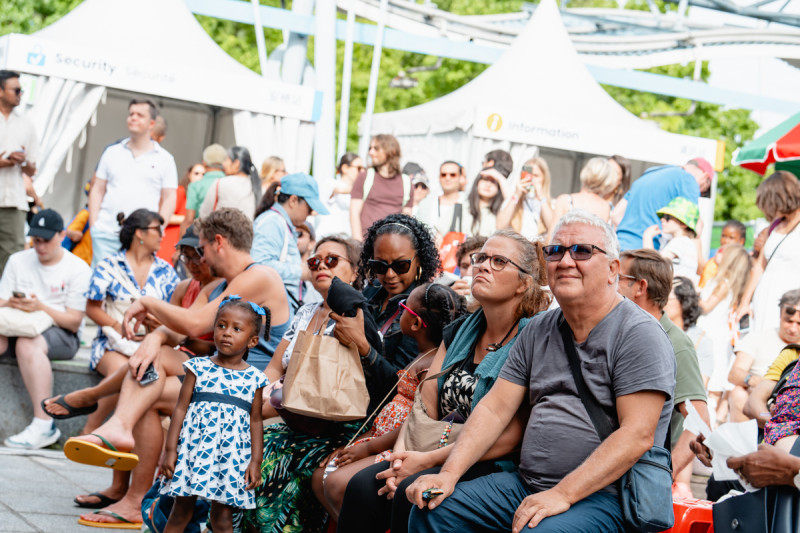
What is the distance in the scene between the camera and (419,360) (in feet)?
14.5

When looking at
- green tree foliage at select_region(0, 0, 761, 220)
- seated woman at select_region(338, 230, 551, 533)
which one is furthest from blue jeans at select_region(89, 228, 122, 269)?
green tree foliage at select_region(0, 0, 761, 220)

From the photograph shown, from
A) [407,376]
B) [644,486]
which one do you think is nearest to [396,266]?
[407,376]

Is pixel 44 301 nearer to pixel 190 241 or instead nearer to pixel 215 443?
pixel 190 241

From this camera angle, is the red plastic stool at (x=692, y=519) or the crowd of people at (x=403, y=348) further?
the red plastic stool at (x=692, y=519)

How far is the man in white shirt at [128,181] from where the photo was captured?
27.2ft

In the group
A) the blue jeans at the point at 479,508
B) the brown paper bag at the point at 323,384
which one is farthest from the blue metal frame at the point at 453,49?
the blue jeans at the point at 479,508

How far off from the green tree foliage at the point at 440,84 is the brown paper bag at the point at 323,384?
24.4m

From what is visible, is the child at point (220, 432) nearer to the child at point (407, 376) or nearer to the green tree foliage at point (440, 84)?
the child at point (407, 376)

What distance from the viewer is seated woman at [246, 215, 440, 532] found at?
444cm

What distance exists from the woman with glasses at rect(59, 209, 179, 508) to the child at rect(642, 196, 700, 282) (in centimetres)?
366

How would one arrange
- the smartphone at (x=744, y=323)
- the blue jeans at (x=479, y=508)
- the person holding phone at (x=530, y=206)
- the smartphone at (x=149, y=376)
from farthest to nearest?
the smartphone at (x=744, y=323) → the person holding phone at (x=530, y=206) → the smartphone at (x=149, y=376) → the blue jeans at (x=479, y=508)

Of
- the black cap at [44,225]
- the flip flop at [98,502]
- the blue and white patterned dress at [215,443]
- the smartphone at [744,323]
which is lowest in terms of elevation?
the flip flop at [98,502]

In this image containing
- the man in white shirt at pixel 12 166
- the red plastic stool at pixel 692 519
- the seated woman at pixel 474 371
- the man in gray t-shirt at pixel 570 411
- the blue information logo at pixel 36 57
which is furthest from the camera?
the blue information logo at pixel 36 57

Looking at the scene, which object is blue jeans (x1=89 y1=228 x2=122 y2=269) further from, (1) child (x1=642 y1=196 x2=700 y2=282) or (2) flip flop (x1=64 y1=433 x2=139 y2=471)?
(1) child (x1=642 y1=196 x2=700 y2=282)
